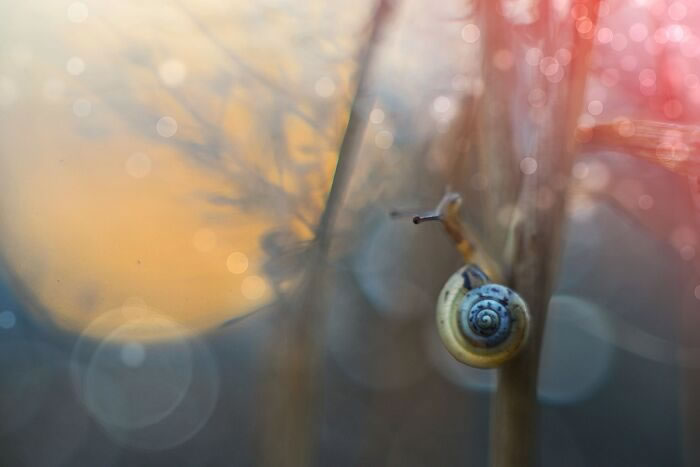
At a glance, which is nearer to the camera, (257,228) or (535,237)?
(535,237)

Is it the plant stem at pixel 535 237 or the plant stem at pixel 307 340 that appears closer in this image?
the plant stem at pixel 535 237

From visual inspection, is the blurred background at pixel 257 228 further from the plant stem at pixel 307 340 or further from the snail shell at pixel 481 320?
the snail shell at pixel 481 320

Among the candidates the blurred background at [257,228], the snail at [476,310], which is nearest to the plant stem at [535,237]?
the snail at [476,310]

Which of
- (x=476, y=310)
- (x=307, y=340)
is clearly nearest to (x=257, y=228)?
(x=307, y=340)

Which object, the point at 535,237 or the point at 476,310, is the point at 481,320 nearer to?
the point at 476,310

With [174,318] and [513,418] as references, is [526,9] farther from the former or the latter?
[174,318]

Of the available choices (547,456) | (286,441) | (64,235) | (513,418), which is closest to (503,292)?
(513,418)
